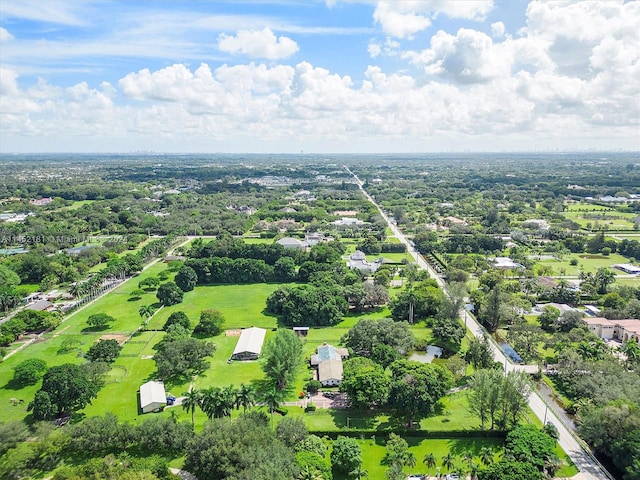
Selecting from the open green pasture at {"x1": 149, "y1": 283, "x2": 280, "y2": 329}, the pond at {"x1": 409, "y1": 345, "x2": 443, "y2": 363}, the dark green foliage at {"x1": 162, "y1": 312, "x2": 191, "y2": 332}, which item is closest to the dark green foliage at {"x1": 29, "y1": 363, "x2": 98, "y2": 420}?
the dark green foliage at {"x1": 162, "y1": 312, "x2": 191, "y2": 332}

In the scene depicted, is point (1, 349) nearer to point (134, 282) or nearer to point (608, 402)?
point (134, 282)

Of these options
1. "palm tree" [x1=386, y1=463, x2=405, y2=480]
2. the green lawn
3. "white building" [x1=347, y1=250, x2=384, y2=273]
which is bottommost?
"palm tree" [x1=386, y1=463, x2=405, y2=480]

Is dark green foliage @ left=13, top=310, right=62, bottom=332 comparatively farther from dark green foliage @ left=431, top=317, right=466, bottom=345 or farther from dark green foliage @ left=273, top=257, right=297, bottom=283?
dark green foliage @ left=431, top=317, right=466, bottom=345

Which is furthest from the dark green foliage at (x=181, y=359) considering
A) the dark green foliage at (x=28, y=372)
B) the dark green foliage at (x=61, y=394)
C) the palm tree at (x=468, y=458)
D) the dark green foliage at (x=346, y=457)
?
the palm tree at (x=468, y=458)

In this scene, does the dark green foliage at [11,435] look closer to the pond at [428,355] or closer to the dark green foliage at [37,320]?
the dark green foliage at [37,320]

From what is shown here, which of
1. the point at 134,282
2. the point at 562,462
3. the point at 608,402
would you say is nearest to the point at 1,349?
the point at 134,282

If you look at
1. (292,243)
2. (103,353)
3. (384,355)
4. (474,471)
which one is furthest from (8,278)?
(474,471)
